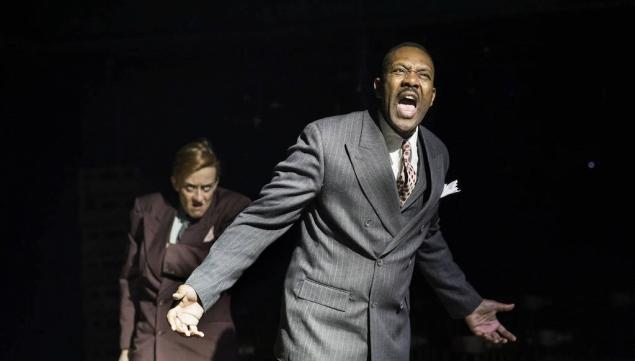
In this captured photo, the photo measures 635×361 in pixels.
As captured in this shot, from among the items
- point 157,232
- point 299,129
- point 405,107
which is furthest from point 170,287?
point 405,107

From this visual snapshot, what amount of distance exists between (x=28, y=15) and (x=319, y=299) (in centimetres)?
279

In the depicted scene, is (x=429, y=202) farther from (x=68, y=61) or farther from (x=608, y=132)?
(x=68, y=61)

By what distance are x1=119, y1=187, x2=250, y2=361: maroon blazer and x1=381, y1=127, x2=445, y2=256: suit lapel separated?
4.69 ft

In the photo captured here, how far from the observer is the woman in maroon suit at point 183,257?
5.39 m

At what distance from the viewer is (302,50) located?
5703 mm

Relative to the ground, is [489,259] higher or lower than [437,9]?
lower

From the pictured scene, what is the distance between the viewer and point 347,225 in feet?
13.2

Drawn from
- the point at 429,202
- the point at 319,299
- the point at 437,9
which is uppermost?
the point at 437,9

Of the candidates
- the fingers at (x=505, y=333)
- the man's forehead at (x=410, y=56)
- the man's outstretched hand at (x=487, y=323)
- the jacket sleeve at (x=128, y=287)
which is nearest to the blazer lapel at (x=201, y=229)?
the jacket sleeve at (x=128, y=287)

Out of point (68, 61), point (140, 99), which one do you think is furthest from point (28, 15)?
point (140, 99)

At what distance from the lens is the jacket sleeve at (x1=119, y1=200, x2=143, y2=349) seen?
5.58 m

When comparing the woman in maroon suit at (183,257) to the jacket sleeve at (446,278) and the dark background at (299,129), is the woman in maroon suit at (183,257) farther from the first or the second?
the jacket sleeve at (446,278)

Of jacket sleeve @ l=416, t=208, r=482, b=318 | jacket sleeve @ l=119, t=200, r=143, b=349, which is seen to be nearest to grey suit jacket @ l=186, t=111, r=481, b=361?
jacket sleeve @ l=416, t=208, r=482, b=318

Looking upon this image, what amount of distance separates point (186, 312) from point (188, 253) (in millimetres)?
1512
